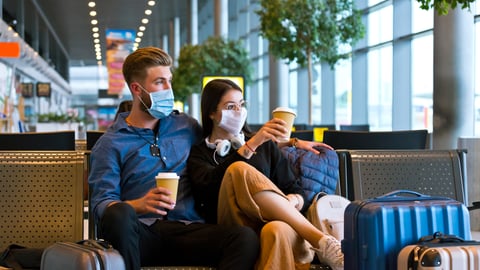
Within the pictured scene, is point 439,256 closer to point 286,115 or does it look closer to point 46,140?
point 286,115

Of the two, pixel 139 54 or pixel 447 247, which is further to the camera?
pixel 139 54

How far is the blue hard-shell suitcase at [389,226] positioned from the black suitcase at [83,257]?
839 mm

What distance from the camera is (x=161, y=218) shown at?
3484mm

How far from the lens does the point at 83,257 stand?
269 cm

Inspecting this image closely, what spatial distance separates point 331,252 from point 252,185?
42 cm

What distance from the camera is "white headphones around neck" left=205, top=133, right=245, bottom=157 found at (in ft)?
11.6

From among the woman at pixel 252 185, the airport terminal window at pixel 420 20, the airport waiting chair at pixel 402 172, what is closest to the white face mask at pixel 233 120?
the woman at pixel 252 185

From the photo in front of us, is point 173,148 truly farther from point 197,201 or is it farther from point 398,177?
point 398,177

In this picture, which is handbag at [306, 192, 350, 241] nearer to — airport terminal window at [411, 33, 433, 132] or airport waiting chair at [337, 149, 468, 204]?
airport waiting chair at [337, 149, 468, 204]

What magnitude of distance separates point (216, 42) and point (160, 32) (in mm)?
22299

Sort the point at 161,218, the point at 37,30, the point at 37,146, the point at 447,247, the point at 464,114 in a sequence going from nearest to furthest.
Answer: the point at 447,247 < the point at 161,218 < the point at 37,146 < the point at 464,114 < the point at 37,30

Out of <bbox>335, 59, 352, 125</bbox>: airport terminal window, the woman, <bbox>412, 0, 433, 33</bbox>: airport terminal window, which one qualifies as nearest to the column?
<bbox>412, 0, 433, 33</bbox>: airport terminal window

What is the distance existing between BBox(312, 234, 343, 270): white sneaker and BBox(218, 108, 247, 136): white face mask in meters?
0.68

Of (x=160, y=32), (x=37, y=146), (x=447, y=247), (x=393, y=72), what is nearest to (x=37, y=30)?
(x=160, y=32)
